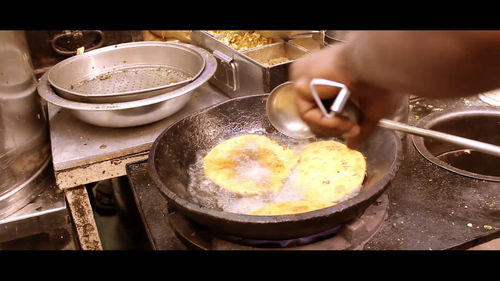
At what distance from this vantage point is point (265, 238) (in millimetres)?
1571

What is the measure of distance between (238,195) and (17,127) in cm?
116

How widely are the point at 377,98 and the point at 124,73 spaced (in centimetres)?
201

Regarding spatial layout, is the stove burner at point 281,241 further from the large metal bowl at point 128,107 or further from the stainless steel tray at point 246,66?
the stainless steel tray at point 246,66

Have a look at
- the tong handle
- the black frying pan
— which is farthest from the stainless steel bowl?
the tong handle

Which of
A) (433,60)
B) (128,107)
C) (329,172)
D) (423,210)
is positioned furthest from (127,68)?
(433,60)

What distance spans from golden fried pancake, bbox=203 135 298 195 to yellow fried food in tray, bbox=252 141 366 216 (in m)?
0.08

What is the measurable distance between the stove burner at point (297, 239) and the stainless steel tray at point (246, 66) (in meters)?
0.97

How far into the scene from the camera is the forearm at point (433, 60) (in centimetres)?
84

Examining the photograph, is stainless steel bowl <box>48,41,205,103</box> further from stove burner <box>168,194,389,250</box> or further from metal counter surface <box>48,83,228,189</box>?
stove burner <box>168,194,389,250</box>

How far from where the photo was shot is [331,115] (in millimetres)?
1175

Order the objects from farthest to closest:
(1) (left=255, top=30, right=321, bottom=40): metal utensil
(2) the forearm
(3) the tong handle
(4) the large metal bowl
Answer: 1. (1) (left=255, top=30, right=321, bottom=40): metal utensil
2. (4) the large metal bowl
3. (3) the tong handle
4. (2) the forearm

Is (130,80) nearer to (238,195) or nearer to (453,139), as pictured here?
(238,195)

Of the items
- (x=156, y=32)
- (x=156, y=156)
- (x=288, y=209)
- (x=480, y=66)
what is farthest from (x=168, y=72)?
(x=480, y=66)

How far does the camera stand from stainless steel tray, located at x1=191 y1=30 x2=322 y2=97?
2.41 metres
